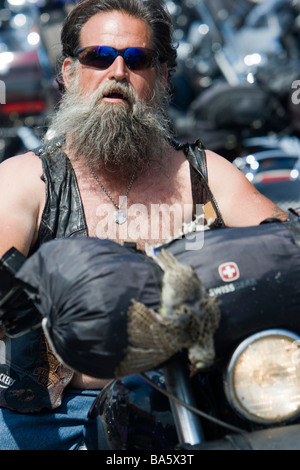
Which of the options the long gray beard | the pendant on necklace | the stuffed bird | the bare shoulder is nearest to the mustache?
the long gray beard

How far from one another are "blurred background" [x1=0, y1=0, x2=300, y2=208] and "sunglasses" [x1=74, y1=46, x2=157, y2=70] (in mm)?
471

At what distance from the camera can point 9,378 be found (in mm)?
1940

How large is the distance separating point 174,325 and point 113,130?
112 centimetres

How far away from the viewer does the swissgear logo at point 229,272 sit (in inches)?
50.9

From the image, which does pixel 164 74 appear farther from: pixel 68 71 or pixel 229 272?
pixel 229 272

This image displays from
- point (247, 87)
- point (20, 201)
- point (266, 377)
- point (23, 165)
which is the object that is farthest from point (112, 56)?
point (247, 87)

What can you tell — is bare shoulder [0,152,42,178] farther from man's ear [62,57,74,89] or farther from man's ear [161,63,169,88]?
man's ear [161,63,169,88]

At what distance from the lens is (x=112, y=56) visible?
7.22 ft

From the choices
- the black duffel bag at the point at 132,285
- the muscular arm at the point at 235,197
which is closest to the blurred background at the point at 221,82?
the muscular arm at the point at 235,197

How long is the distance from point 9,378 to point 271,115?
13.3ft

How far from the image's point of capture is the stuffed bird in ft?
4.04

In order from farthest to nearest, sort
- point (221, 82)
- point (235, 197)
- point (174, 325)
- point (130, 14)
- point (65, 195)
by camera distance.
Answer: point (221, 82), point (130, 14), point (235, 197), point (65, 195), point (174, 325)
